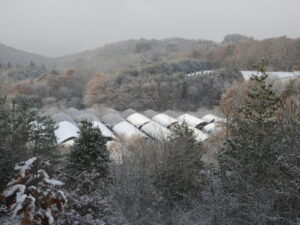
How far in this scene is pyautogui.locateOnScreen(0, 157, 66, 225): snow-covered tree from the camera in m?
2.56

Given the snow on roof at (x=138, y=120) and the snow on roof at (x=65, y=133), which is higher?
the snow on roof at (x=65, y=133)

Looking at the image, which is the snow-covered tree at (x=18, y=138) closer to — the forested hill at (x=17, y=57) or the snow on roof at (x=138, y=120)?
the snow on roof at (x=138, y=120)

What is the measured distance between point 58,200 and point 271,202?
434 centimetres

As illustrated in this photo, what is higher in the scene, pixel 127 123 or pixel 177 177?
pixel 177 177

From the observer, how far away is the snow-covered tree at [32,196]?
8.39ft

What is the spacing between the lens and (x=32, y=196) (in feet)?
8.77

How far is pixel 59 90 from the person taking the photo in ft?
237

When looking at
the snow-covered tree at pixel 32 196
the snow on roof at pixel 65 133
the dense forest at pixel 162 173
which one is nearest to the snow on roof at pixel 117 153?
the dense forest at pixel 162 173

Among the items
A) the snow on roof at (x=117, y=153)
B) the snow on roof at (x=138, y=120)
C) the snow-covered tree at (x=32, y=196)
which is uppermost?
the snow-covered tree at (x=32, y=196)

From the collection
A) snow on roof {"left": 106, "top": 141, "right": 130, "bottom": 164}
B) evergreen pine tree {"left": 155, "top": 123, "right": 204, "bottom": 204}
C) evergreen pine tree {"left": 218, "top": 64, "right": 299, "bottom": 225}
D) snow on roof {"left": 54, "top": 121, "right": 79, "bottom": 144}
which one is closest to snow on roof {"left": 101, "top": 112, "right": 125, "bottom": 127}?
snow on roof {"left": 54, "top": 121, "right": 79, "bottom": 144}

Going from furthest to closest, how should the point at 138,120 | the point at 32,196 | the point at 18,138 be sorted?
the point at 138,120
the point at 18,138
the point at 32,196

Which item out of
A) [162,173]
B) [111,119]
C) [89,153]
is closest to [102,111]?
[111,119]

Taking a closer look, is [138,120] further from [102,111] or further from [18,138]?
[18,138]

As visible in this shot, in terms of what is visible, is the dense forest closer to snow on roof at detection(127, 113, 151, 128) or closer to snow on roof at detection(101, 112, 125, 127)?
snow on roof at detection(127, 113, 151, 128)
